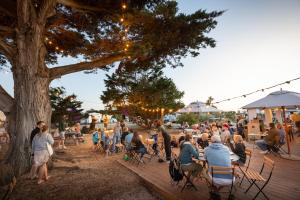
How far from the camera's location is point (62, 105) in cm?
1856

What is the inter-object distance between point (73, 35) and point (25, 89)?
3.35 meters

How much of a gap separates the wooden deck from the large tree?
416 cm

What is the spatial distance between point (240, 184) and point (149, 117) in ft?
70.0

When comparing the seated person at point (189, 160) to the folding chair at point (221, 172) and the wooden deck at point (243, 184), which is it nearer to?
the wooden deck at point (243, 184)

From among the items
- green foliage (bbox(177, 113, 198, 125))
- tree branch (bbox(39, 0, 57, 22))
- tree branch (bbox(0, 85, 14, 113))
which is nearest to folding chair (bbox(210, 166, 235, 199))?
tree branch (bbox(0, 85, 14, 113))

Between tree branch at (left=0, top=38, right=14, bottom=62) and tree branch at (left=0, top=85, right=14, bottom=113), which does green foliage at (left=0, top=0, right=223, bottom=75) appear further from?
tree branch at (left=0, top=85, right=14, bottom=113)

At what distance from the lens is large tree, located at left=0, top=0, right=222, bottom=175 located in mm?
6383

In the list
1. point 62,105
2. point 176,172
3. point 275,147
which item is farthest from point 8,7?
point 62,105

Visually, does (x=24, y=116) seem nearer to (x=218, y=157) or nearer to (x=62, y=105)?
(x=218, y=157)

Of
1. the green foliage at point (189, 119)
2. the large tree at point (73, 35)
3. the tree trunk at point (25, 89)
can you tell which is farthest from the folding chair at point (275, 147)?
the green foliage at point (189, 119)

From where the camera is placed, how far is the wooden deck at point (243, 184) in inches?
150

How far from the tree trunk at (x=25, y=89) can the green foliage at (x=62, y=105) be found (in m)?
12.2

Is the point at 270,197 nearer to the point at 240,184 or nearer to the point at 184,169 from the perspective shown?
the point at 240,184

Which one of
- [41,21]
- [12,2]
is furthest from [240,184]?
[12,2]
